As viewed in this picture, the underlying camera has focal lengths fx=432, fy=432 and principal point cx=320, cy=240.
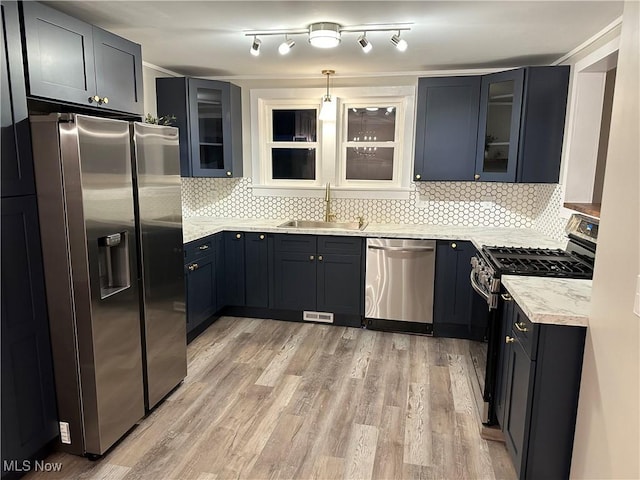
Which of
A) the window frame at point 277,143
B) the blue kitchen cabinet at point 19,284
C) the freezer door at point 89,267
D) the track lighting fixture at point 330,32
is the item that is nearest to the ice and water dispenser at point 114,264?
the freezer door at point 89,267

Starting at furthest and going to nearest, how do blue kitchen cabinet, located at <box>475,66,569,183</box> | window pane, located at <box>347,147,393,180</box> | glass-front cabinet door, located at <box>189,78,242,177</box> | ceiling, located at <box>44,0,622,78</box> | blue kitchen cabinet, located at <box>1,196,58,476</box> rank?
1. window pane, located at <box>347,147,393,180</box>
2. glass-front cabinet door, located at <box>189,78,242,177</box>
3. blue kitchen cabinet, located at <box>475,66,569,183</box>
4. ceiling, located at <box>44,0,622,78</box>
5. blue kitchen cabinet, located at <box>1,196,58,476</box>

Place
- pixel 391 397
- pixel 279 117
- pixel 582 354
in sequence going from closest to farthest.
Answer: pixel 582 354
pixel 391 397
pixel 279 117

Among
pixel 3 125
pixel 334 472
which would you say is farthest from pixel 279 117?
pixel 334 472

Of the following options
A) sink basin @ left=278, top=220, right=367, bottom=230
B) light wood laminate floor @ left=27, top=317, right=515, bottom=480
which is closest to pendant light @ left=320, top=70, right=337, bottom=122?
sink basin @ left=278, top=220, right=367, bottom=230

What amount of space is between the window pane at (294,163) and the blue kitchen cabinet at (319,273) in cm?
86

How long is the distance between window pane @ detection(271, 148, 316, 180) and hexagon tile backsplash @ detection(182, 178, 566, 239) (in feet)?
0.82

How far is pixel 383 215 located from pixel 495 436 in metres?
2.38

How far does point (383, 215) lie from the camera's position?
14.2 feet

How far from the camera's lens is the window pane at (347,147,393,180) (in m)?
4.34

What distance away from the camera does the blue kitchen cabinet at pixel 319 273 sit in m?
3.91

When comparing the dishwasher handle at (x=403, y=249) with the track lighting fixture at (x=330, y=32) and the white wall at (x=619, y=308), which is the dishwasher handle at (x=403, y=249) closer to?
the track lighting fixture at (x=330, y=32)

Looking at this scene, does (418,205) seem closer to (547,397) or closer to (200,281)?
(200,281)

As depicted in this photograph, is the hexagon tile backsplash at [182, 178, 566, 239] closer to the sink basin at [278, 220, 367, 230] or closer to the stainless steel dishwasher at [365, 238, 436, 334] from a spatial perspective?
the sink basin at [278, 220, 367, 230]

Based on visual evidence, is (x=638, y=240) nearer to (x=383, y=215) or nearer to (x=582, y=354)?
(x=582, y=354)
